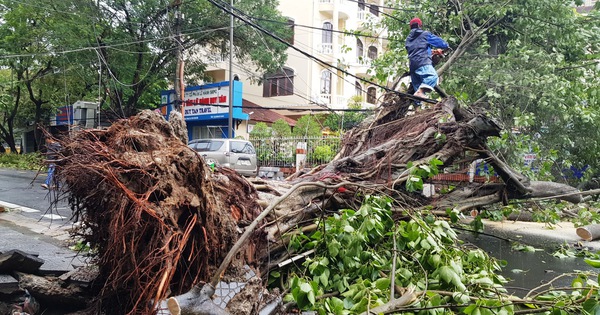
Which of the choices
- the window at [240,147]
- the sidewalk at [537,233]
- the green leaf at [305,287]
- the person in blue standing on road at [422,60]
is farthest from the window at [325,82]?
the green leaf at [305,287]

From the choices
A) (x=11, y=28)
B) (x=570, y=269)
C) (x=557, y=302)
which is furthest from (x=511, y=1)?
(x=11, y=28)

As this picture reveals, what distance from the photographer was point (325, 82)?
91.6 ft

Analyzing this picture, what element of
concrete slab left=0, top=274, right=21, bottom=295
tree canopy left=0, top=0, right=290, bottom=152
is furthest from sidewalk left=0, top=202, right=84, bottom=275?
tree canopy left=0, top=0, right=290, bottom=152

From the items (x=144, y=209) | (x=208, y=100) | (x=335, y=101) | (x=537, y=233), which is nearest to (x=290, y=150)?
(x=208, y=100)

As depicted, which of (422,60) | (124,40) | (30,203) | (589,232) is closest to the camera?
(589,232)

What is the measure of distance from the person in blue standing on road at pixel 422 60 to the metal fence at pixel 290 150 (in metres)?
8.44

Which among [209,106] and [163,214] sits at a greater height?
[209,106]

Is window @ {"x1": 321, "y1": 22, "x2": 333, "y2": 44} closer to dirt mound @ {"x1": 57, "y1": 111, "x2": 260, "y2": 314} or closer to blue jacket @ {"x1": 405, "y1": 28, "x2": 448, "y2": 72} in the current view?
blue jacket @ {"x1": 405, "y1": 28, "x2": 448, "y2": 72}

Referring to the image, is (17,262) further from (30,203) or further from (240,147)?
(240,147)

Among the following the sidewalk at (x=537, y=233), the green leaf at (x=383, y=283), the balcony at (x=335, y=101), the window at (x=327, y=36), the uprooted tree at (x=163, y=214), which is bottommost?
the sidewalk at (x=537, y=233)

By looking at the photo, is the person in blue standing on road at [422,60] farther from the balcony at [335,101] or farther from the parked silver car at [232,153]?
the balcony at [335,101]

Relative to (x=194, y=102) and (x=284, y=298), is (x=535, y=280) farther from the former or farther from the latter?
(x=194, y=102)

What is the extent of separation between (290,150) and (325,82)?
12053mm

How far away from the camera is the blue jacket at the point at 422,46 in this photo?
21.2ft
